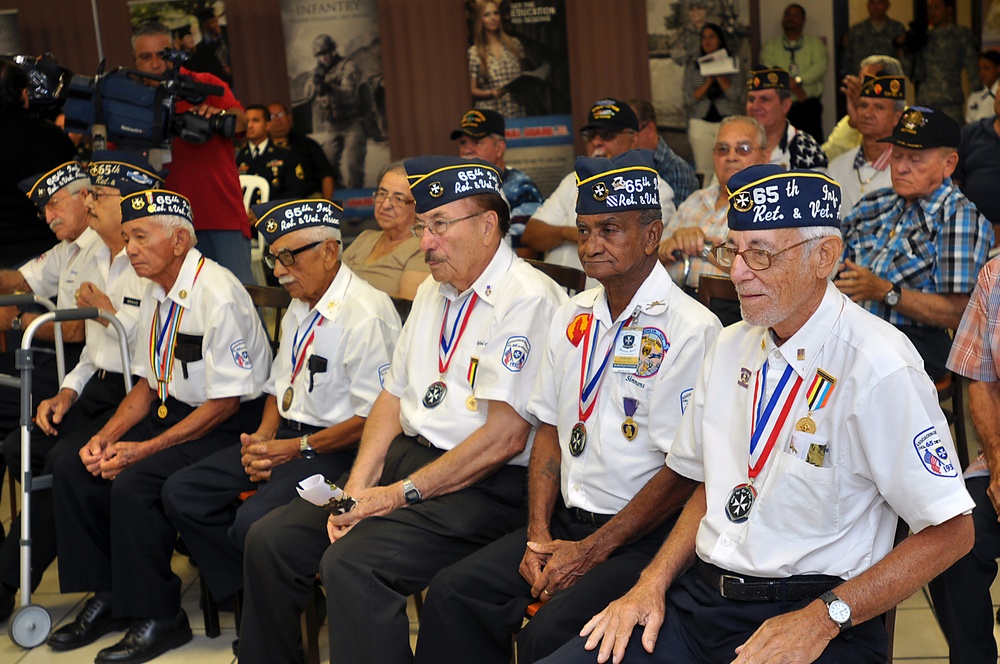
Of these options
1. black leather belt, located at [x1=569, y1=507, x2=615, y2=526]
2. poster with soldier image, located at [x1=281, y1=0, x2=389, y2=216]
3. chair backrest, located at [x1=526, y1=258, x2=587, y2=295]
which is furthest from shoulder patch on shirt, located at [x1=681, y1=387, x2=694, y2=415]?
poster with soldier image, located at [x1=281, y1=0, x2=389, y2=216]

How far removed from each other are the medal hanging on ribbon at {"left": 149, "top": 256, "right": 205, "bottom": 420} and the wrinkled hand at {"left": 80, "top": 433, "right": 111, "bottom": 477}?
243 millimetres

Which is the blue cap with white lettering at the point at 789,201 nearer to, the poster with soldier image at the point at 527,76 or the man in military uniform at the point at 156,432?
the man in military uniform at the point at 156,432

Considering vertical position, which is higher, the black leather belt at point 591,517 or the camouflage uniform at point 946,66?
the camouflage uniform at point 946,66

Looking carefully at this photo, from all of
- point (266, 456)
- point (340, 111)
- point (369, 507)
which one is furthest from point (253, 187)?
point (369, 507)

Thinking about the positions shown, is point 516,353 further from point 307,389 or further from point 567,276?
point 307,389

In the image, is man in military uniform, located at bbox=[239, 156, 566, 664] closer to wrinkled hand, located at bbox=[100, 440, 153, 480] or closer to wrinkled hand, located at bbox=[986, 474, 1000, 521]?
wrinkled hand, located at bbox=[100, 440, 153, 480]

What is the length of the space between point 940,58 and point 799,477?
663 centimetres

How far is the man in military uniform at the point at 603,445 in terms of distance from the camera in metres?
2.52

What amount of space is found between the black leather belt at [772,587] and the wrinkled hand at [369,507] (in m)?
1.09

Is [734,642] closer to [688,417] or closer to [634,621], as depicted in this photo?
[634,621]

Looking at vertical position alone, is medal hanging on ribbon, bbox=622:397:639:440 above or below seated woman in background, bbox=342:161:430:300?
below

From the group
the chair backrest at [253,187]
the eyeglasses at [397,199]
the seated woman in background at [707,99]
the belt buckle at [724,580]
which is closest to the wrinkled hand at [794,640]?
the belt buckle at [724,580]

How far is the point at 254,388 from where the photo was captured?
3754 millimetres

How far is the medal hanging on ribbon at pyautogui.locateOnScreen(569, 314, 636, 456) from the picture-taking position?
2641 mm
